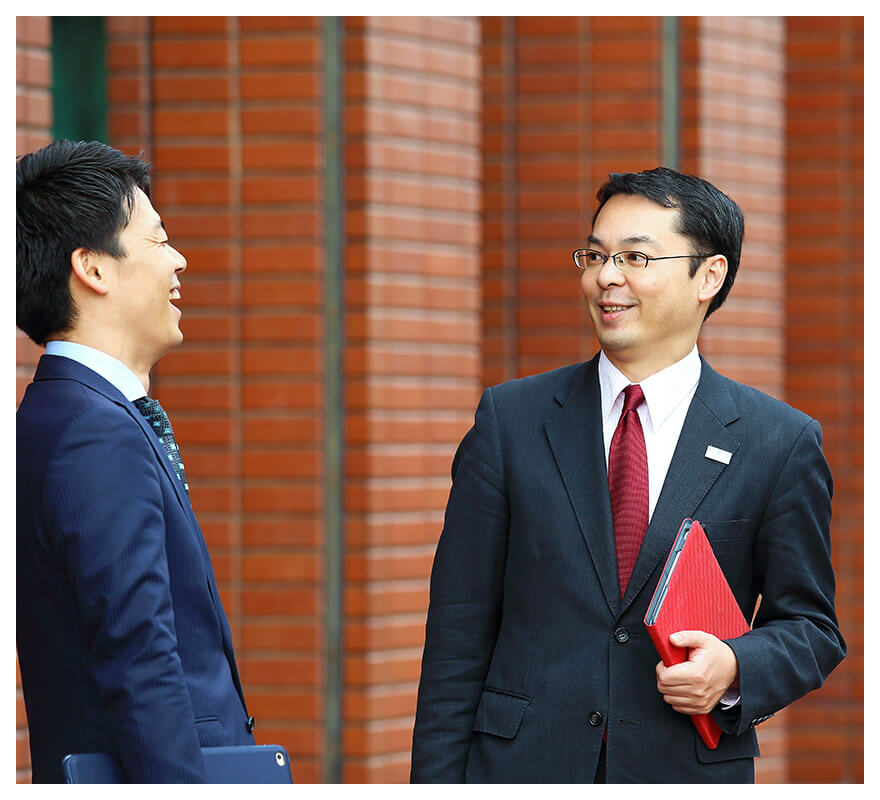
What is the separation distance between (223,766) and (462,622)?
2.21 feet

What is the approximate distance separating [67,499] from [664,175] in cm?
132

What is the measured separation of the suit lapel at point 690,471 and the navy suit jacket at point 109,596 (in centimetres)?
80

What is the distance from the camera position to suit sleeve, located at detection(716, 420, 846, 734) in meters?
2.62

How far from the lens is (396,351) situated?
191 inches

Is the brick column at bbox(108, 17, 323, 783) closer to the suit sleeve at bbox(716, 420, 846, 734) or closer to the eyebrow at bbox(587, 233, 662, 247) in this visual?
the eyebrow at bbox(587, 233, 662, 247)

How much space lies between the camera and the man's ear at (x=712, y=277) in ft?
9.20

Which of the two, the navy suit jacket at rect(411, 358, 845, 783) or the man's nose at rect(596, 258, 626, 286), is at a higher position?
the man's nose at rect(596, 258, 626, 286)

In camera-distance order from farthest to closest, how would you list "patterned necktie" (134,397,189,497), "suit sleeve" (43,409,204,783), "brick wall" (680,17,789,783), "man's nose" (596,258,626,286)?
"brick wall" (680,17,789,783)
"man's nose" (596,258,626,286)
"patterned necktie" (134,397,189,497)
"suit sleeve" (43,409,204,783)

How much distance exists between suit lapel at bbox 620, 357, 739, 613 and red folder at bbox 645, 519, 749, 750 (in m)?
0.08

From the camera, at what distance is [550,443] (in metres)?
2.83

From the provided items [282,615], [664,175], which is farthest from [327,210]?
[664,175]

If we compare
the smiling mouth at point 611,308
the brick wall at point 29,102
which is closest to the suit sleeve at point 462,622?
the smiling mouth at point 611,308

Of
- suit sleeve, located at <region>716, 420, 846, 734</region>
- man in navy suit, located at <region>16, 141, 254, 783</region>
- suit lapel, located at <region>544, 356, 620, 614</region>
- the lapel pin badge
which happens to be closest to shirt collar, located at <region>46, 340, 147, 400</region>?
man in navy suit, located at <region>16, 141, 254, 783</region>
